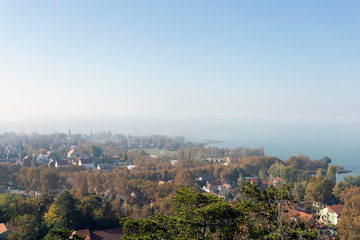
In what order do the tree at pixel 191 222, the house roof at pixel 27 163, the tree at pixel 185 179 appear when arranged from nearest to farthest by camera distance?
the tree at pixel 191 222 → the tree at pixel 185 179 → the house roof at pixel 27 163

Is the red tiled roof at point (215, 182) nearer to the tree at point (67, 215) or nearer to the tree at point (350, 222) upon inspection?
the tree at point (350, 222)

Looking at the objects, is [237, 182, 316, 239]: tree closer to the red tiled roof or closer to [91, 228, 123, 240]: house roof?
[91, 228, 123, 240]: house roof

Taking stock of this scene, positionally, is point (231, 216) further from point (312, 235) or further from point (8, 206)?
point (8, 206)

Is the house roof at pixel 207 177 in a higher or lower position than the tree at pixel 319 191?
lower

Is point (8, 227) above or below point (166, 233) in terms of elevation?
below

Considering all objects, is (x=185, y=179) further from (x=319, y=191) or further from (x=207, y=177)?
(x=319, y=191)

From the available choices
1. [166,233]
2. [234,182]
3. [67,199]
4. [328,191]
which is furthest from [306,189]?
[166,233]

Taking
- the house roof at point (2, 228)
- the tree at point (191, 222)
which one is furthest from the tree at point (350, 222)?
the house roof at point (2, 228)

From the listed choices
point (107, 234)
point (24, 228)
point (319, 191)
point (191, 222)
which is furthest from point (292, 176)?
point (191, 222)
